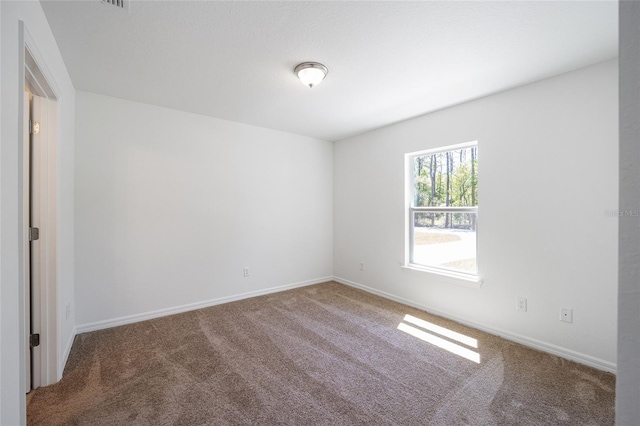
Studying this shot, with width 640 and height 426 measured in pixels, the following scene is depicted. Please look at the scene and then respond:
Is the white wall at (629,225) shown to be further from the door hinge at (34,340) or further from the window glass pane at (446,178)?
the door hinge at (34,340)

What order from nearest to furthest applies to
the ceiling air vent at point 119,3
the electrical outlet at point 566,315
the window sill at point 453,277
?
1. the ceiling air vent at point 119,3
2. the electrical outlet at point 566,315
3. the window sill at point 453,277

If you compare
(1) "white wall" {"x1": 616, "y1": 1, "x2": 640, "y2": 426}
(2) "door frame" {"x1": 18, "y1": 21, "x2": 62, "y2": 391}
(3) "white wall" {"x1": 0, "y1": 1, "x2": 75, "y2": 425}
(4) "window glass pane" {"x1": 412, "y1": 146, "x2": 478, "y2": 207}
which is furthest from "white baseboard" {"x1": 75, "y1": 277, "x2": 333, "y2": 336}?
(1) "white wall" {"x1": 616, "y1": 1, "x2": 640, "y2": 426}

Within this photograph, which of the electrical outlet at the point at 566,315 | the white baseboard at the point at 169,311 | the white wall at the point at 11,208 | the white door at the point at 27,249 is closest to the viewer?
the white wall at the point at 11,208

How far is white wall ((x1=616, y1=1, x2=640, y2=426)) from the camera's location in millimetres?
390

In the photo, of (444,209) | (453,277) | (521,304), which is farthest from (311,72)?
(521,304)

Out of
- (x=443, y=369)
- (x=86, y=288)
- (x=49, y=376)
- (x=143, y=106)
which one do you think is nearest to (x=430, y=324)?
(x=443, y=369)

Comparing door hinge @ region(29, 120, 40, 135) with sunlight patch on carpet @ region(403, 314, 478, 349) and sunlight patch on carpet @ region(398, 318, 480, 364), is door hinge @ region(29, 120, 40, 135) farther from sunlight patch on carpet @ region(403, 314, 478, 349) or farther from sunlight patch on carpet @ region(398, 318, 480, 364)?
sunlight patch on carpet @ region(403, 314, 478, 349)

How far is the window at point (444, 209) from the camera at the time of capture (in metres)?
3.04

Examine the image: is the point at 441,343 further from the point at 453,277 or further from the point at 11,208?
the point at 11,208

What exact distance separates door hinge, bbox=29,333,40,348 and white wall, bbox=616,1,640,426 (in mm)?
2993

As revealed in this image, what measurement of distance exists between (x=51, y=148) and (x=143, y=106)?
134 cm

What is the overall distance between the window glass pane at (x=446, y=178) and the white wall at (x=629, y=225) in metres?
2.86

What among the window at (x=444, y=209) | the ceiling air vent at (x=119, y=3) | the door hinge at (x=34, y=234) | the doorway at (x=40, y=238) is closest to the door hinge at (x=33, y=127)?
the doorway at (x=40, y=238)

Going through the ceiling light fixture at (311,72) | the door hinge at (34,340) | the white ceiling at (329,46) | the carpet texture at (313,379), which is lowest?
the carpet texture at (313,379)
